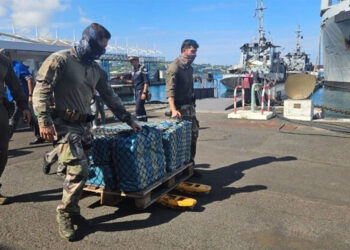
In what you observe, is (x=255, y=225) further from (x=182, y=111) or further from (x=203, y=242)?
(x=182, y=111)

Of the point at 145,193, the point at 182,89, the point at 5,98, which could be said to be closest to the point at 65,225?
the point at 145,193

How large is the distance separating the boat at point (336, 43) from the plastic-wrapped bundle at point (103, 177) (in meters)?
34.6

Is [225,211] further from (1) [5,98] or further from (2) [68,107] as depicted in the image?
(1) [5,98]

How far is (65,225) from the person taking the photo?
10.8ft

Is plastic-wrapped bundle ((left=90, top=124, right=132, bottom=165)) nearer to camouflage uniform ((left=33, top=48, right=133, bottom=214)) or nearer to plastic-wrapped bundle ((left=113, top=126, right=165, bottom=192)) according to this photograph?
plastic-wrapped bundle ((left=113, top=126, right=165, bottom=192))

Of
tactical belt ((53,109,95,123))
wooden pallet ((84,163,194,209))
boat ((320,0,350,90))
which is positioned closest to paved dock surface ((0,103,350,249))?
wooden pallet ((84,163,194,209))

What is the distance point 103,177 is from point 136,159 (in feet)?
1.88

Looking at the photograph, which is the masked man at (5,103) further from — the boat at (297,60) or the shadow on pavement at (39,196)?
the boat at (297,60)

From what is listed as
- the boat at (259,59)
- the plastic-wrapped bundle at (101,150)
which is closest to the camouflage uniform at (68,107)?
the plastic-wrapped bundle at (101,150)

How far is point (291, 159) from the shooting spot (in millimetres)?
6520

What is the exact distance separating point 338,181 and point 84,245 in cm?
401

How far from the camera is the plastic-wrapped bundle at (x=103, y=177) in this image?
12.7ft

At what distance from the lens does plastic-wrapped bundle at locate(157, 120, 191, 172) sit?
4.37m

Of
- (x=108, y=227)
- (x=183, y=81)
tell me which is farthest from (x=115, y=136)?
(x=183, y=81)
